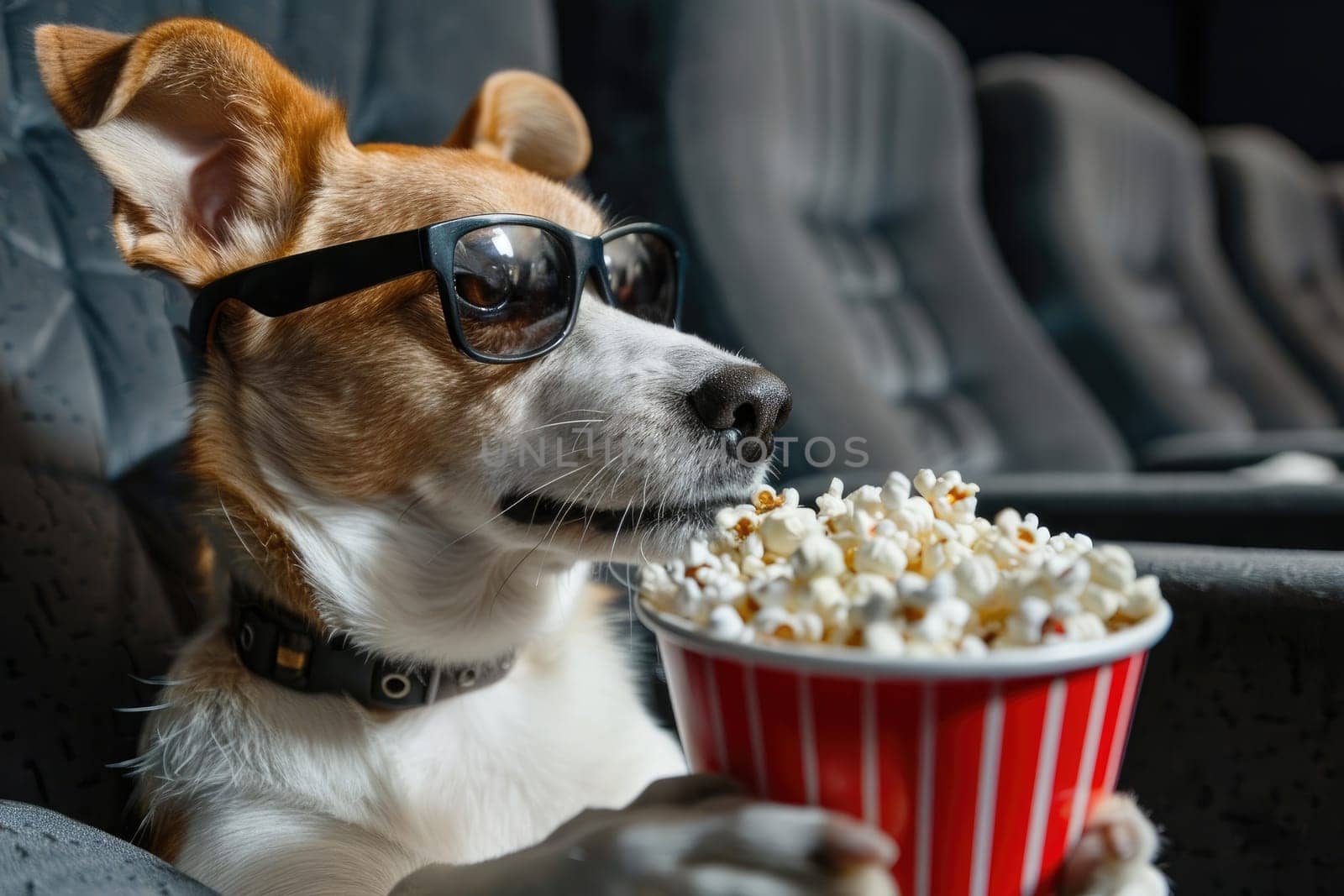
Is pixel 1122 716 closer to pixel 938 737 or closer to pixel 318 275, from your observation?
pixel 938 737

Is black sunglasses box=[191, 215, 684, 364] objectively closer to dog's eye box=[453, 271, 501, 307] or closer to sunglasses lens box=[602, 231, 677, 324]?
dog's eye box=[453, 271, 501, 307]

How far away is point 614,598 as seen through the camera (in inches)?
42.6

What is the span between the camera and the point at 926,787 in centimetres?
43

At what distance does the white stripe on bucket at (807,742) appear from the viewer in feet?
1.36

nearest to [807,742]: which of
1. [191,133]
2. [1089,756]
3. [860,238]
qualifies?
[1089,756]

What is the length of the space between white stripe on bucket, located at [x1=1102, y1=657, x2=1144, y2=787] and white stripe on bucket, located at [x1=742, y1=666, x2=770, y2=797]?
0.54ft

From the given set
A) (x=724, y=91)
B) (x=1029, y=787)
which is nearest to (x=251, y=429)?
(x=1029, y=787)

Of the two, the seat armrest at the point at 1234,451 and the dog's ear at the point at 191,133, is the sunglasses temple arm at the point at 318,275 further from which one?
the seat armrest at the point at 1234,451

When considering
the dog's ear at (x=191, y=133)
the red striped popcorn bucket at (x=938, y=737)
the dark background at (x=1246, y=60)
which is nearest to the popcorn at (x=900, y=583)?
the red striped popcorn bucket at (x=938, y=737)

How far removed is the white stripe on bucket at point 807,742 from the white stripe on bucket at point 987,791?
0.07 meters

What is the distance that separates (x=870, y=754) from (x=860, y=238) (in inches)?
64.2

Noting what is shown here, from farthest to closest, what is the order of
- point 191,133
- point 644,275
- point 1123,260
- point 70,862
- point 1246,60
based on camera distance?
point 1246,60, point 1123,260, point 644,275, point 191,133, point 70,862

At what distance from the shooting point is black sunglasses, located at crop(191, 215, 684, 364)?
780 millimetres

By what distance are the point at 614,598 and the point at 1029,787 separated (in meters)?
0.68
